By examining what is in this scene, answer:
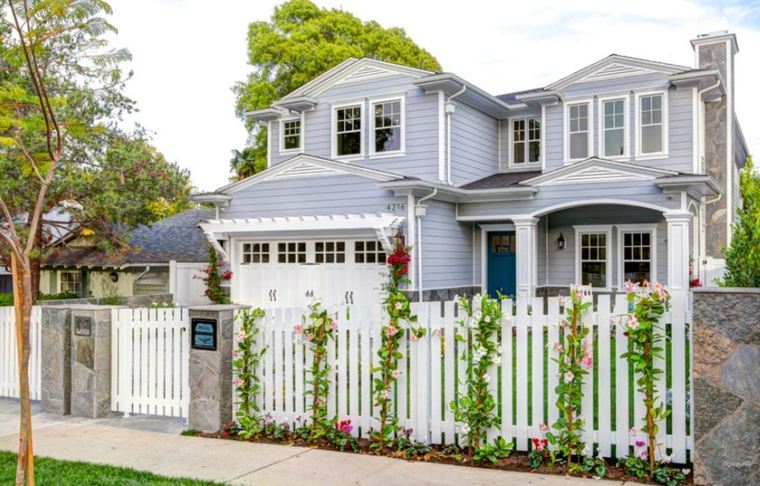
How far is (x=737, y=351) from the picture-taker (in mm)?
4547

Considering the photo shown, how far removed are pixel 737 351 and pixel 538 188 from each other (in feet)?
33.0

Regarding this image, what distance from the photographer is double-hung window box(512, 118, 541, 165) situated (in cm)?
1730

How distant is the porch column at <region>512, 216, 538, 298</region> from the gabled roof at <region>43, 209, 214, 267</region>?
976 cm

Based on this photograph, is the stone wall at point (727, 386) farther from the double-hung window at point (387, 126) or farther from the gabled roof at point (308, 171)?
the double-hung window at point (387, 126)

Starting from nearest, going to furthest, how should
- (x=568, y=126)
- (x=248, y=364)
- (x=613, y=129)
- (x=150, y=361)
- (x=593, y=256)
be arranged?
(x=248, y=364) < (x=150, y=361) < (x=613, y=129) < (x=593, y=256) < (x=568, y=126)

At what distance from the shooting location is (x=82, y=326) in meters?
7.12

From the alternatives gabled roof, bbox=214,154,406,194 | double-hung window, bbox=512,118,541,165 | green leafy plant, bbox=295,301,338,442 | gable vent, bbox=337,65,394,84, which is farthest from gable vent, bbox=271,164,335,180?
green leafy plant, bbox=295,301,338,442

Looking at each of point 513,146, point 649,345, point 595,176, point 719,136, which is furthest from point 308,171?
point 649,345

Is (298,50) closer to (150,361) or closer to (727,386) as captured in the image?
(150,361)

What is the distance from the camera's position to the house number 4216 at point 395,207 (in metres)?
13.9

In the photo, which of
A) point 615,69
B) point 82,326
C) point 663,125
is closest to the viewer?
point 82,326

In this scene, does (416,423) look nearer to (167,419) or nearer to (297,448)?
(297,448)

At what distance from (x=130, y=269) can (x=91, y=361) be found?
43.1 ft

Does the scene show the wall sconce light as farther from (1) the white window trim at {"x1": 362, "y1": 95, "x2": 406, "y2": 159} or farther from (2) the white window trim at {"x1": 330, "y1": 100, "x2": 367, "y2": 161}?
(2) the white window trim at {"x1": 330, "y1": 100, "x2": 367, "y2": 161}
